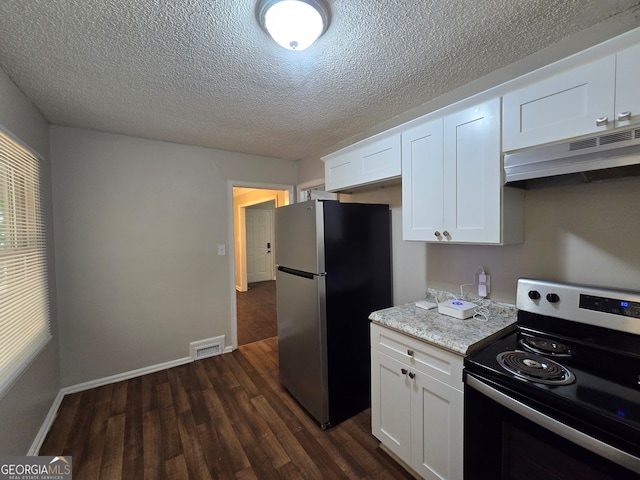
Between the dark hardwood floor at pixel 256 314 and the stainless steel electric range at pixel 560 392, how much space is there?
9.62 feet

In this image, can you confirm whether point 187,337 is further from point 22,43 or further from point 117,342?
point 22,43

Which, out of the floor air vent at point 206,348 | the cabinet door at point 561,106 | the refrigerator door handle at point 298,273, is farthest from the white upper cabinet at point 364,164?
the floor air vent at point 206,348

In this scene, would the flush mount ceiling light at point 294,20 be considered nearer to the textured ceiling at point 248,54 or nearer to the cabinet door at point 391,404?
the textured ceiling at point 248,54

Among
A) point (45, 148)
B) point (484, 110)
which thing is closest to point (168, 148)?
point (45, 148)

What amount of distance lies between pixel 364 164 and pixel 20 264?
94.2 inches

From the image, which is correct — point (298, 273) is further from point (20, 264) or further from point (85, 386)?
point (85, 386)

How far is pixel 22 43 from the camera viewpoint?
1330 mm

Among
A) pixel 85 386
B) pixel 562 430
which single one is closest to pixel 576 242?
pixel 562 430

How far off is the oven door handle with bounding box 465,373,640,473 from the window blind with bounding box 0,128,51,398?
2.32 m

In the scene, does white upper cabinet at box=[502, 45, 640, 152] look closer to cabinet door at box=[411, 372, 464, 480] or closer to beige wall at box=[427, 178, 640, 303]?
beige wall at box=[427, 178, 640, 303]

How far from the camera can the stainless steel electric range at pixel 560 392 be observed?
0.82 meters

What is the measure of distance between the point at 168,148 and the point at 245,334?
2542 millimetres

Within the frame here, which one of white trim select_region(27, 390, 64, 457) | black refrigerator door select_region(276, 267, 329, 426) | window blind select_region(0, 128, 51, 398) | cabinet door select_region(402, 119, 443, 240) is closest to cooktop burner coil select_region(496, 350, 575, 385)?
cabinet door select_region(402, 119, 443, 240)

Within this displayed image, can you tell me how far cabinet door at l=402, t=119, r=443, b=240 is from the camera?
160 centimetres
